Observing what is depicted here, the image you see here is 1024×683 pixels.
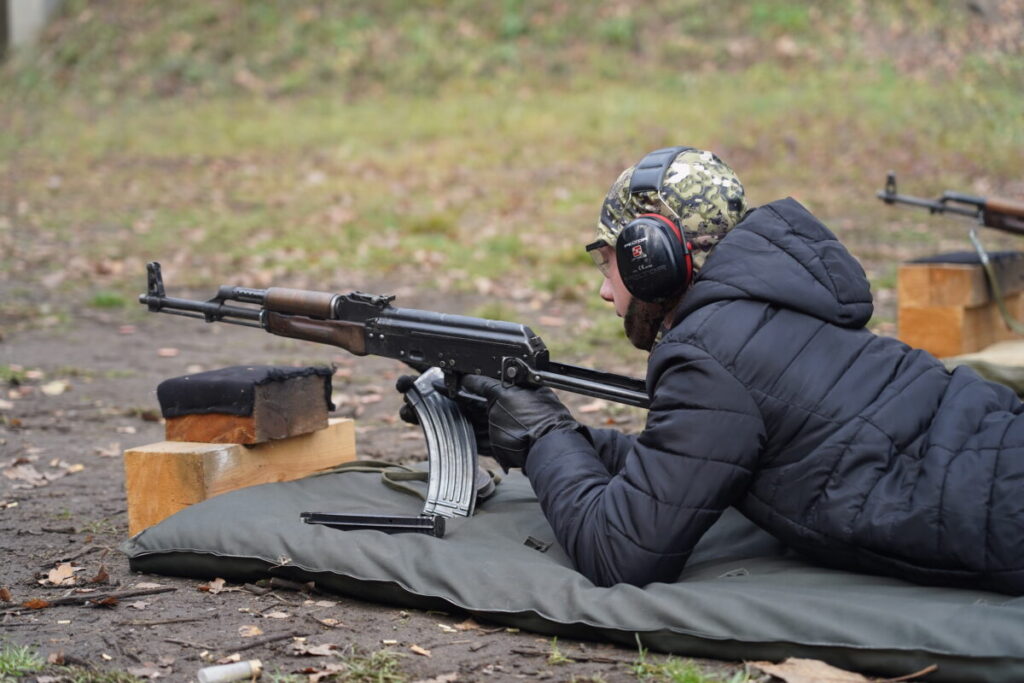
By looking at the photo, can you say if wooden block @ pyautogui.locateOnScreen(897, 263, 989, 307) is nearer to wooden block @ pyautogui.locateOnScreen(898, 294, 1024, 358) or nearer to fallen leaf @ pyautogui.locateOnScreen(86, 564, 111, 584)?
wooden block @ pyautogui.locateOnScreen(898, 294, 1024, 358)

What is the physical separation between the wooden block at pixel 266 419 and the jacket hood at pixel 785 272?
1902 mm

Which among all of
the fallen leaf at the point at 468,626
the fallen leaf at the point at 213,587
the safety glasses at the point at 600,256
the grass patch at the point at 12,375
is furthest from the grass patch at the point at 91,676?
the grass patch at the point at 12,375

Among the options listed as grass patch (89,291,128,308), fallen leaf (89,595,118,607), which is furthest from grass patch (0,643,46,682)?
grass patch (89,291,128,308)

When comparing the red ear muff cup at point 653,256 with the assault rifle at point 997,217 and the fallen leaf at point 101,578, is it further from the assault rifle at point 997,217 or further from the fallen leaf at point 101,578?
the assault rifle at point 997,217

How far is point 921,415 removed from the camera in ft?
11.0

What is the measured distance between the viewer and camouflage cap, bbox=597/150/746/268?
11.4 feet

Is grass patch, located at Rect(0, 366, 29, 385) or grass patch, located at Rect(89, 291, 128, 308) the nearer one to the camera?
grass patch, located at Rect(0, 366, 29, 385)

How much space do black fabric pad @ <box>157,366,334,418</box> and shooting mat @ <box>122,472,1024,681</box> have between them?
14.3 inches

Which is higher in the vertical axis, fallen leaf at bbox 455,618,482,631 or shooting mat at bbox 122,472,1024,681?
shooting mat at bbox 122,472,1024,681

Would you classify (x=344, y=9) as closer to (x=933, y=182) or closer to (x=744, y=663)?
(x=933, y=182)

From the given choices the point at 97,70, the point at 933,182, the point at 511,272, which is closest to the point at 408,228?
the point at 511,272

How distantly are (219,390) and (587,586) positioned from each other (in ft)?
5.85

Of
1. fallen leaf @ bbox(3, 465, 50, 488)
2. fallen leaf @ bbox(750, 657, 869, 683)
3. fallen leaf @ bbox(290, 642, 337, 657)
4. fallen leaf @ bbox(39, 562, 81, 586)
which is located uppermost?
fallen leaf @ bbox(750, 657, 869, 683)

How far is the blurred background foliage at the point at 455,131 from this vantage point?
11.4m
